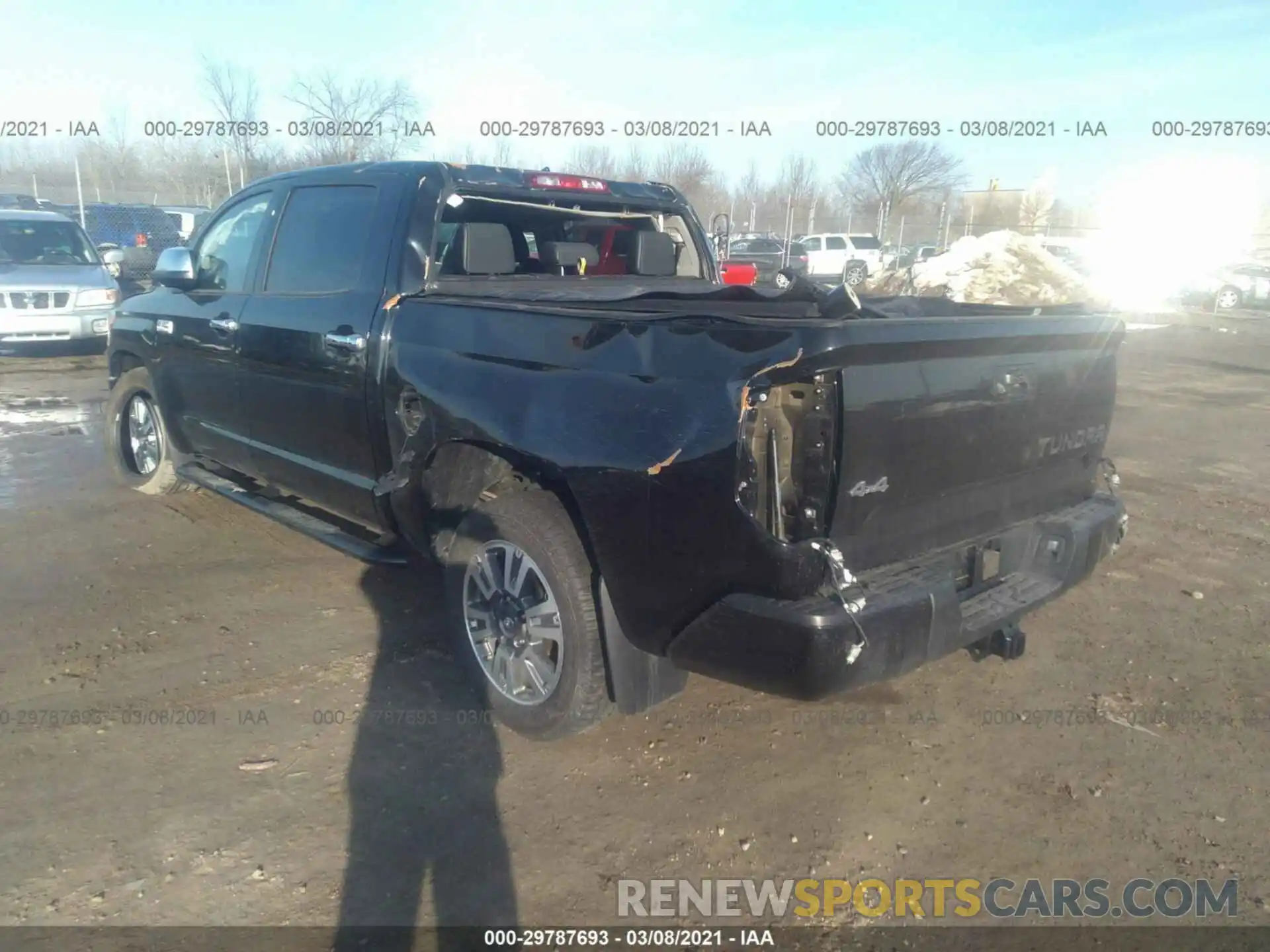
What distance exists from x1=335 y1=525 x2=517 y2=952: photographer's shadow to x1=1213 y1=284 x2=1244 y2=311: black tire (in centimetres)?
2852

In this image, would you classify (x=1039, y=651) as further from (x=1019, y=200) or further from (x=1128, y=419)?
(x=1019, y=200)

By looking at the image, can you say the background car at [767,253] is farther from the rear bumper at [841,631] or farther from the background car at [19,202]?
the rear bumper at [841,631]

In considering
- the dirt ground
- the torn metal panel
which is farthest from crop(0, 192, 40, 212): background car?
the torn metal panel

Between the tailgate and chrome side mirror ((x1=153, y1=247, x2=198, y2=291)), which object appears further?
chrome side mirror ((x1=153, y1=247, x2=198, y2=291))

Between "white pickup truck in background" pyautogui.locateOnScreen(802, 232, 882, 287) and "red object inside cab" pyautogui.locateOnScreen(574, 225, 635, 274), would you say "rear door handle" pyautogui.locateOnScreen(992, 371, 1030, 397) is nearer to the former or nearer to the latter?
"red object inside cab" pyautogui.locateOnScreen(574, 225, 635, 274)

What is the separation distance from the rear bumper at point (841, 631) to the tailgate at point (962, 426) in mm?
151

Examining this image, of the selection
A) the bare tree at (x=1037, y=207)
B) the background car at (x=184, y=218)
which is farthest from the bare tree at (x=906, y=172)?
the background car at (x=184, y=218)

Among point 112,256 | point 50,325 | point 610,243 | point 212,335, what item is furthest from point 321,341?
point 112,256

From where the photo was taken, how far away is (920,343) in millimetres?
2674

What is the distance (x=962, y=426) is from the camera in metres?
2.89

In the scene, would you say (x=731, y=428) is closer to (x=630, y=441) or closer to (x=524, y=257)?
(x=630, y=441)

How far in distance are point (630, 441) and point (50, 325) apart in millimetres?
11158

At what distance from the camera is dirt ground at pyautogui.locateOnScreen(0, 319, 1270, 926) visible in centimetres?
265

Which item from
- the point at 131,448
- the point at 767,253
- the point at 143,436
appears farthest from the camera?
the point at 767,253
